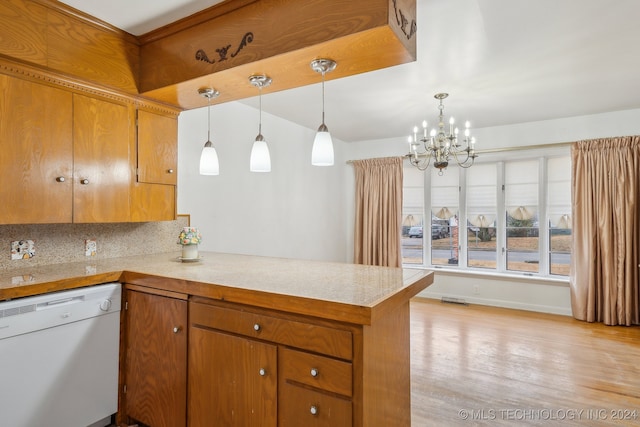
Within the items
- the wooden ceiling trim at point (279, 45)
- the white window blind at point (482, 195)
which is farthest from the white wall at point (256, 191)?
the white window blind at point (482, 195)

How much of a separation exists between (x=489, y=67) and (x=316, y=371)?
2761mm

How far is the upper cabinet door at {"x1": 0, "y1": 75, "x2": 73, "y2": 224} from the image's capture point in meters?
1.78

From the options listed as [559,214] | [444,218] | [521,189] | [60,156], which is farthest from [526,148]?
[60,156]

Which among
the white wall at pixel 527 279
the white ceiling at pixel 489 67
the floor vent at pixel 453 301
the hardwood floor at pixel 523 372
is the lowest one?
the hardwood floor at pixel 523 372

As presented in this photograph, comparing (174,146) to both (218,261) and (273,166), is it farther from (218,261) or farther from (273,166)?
(273,166)

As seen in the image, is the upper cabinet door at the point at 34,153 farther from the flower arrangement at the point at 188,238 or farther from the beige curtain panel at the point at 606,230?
the beige curtain panel at the point at 606,230

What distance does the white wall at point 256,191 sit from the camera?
3.17 metres

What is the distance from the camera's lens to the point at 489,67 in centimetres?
289

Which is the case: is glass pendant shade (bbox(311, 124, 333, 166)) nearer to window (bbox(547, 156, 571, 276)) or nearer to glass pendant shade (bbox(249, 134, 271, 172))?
glass pendant shade (bbox(249, 134, 271, 172))

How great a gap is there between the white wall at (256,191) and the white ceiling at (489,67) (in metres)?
0.31

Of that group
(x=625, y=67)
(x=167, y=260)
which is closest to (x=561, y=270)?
(x=625, y=67)

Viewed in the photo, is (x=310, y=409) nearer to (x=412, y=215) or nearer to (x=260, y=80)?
(x=260, y=80)

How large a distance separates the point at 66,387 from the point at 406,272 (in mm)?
1877

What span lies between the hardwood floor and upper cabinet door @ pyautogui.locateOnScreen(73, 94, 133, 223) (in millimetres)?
2358
